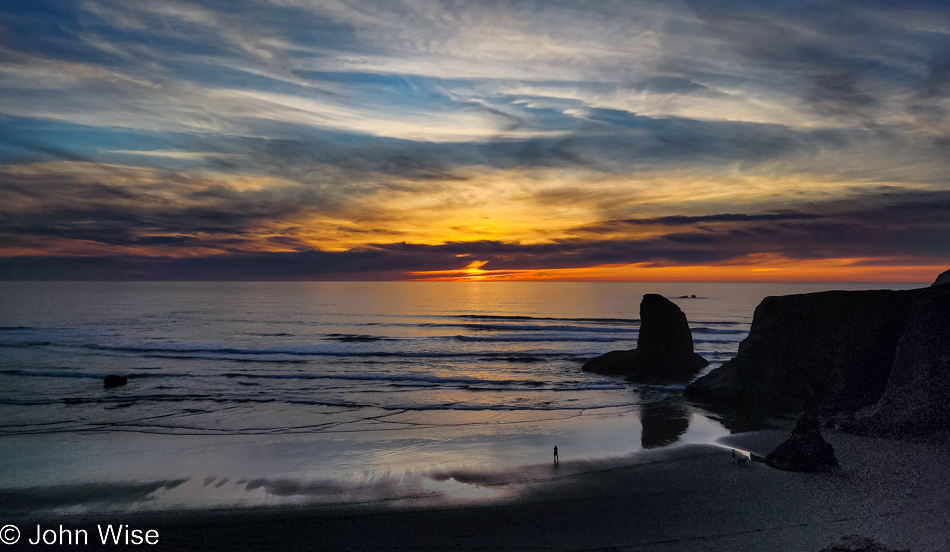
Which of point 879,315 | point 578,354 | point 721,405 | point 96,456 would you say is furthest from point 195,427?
point 578,354

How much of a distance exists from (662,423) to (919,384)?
22.5 ft

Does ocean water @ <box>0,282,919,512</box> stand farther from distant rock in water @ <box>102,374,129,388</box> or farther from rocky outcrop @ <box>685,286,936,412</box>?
rocky outcrop @ <box>685,286,936,412</box>

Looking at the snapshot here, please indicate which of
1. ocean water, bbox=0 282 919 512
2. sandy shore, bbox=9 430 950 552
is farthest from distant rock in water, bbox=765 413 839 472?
ocean water, bbox=0 282 919 512

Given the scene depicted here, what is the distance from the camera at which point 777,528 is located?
849 centimetres

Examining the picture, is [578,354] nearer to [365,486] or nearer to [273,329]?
[365,486]

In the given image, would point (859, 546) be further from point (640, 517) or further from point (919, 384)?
point (919, 384)

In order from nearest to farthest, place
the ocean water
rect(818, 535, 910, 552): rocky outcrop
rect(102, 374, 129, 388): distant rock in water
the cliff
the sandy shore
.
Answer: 1. rect(818, 535, 910, 552): rocky outcrop
2. the sandy shore
3. the ocean water
4. the cliff
5. rect(102, 374, 129, 388): distant rock in water

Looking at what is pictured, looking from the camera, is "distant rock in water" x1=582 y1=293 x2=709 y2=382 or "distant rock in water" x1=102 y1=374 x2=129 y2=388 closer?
"distant rock in water" x1=102 y1=374 x2=129 y2=388

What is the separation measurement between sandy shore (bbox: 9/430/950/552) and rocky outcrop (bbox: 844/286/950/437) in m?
1.26

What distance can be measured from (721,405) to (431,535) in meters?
14.5

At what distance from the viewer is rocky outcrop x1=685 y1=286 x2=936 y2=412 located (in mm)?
15758

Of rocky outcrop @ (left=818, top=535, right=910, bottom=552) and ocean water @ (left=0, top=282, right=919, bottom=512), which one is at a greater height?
rocky outcrop @ (left=818, top=535, right=910, bottom=552)

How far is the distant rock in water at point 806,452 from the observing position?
11039 mm

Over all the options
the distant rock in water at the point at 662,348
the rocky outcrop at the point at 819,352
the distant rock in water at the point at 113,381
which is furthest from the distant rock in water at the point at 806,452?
the distant rock in water at the point at 113,381
